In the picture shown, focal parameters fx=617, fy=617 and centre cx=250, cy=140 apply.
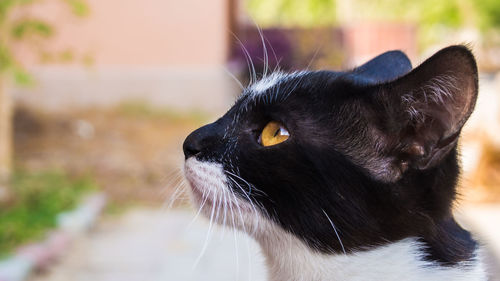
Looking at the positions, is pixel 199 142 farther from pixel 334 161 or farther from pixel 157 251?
pixel 157 251

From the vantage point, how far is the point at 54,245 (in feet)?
12.4

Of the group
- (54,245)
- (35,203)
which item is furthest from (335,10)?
(54,245)

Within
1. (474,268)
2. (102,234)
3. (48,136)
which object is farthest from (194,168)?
(48,136)

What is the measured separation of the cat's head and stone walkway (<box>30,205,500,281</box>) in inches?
64.7

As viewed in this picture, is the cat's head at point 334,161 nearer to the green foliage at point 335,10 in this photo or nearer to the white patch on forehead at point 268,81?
the white patch on forehead at point 268,81

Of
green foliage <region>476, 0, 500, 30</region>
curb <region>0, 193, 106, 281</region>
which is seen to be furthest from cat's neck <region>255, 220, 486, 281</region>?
green foliage <region>476, 0, 500, 30</region>

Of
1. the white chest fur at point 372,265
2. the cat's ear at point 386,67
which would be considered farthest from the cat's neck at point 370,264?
the cat's ear at point 386,67

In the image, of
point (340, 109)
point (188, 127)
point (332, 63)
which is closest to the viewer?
point (340, 109)

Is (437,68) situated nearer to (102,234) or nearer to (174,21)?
(102,234)

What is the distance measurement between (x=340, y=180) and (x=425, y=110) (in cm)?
27

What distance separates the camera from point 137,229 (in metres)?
4.65

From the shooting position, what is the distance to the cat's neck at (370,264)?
5.03 feet

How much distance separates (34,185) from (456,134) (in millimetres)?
3887

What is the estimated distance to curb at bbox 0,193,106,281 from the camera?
3.24 meters
